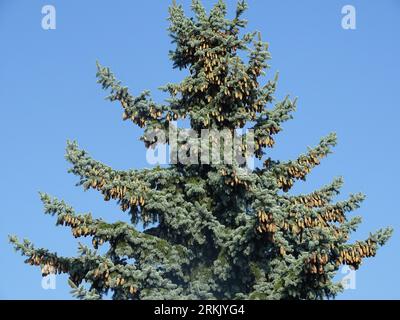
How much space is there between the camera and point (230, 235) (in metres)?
17.7

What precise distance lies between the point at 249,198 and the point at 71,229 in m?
4.46

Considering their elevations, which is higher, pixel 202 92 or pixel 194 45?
pixel 194 45

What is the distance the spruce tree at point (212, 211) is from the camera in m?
16.3

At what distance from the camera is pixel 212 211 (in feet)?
62.6

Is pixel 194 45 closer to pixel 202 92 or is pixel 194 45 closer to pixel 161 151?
pixel 202 92

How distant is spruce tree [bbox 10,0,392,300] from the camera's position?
16.3 meters

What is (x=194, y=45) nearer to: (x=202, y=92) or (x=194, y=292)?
(x=202, y=92)

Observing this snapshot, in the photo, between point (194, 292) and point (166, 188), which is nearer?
point (194, 292)
